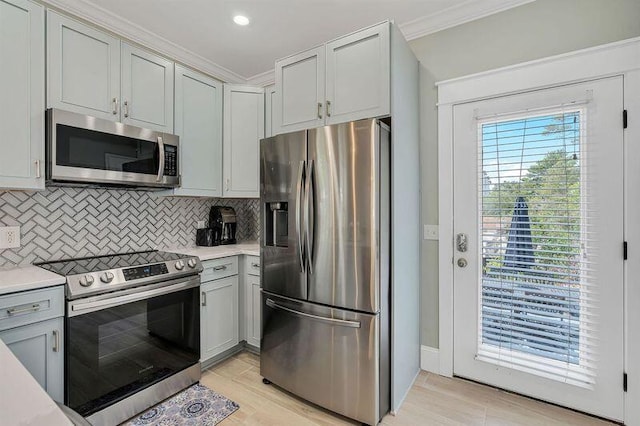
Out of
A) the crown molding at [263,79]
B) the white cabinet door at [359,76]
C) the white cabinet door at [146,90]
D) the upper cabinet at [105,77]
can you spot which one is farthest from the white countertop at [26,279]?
the crown molding at [263,79]

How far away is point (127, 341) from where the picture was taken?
1992 millimetres

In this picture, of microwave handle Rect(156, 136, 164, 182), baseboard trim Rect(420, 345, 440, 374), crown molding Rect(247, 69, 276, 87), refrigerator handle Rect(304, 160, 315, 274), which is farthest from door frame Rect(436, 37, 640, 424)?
microwave handle Rect(156, 136, 164, 182)

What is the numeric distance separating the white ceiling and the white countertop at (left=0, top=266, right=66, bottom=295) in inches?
72.7

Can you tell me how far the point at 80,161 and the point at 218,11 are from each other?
1.48m

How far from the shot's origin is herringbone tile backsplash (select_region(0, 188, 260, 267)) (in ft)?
6.82

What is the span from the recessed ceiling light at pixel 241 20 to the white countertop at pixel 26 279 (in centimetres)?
218

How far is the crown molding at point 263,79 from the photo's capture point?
3419mm

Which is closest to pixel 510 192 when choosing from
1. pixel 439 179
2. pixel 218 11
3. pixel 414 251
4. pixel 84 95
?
pixel 439 179

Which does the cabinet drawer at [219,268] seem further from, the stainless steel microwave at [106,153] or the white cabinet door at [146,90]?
the white cabinet door at [146,90]

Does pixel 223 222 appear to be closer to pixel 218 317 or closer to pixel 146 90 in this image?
pixel 218 317

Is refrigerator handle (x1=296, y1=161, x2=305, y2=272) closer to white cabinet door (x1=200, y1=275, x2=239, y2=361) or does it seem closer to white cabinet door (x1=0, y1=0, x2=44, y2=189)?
white cabinet door (x1=200, y1=275, x2=239, y2=361)

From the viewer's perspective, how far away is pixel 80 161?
2.03m

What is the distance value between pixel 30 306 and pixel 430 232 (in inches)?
102

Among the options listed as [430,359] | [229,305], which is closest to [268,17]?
[229,305]
